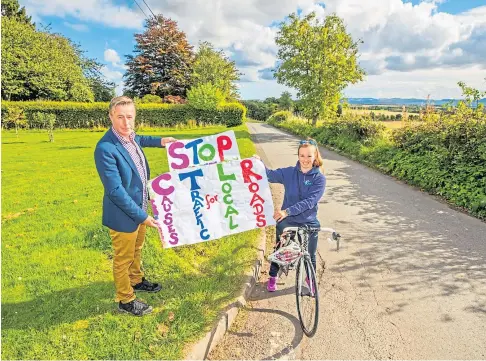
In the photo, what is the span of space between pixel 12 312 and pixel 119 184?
197 centimetres

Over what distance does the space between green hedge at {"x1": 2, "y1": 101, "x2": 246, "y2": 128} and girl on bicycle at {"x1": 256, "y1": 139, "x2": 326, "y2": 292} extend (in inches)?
1277

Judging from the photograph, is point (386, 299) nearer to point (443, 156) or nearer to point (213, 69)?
point (443, 156)

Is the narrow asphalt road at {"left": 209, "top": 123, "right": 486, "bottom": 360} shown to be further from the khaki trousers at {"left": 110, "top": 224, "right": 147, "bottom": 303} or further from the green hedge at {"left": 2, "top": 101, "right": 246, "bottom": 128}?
the green hedge at {"left": 2, "top": 101, "right": 246, "bottom": 128}

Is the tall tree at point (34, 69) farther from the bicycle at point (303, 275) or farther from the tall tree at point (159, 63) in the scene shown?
the bicycle at point (303, 275)

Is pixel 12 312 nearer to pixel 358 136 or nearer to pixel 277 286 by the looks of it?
pixel 277 286

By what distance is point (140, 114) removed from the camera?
34.7m

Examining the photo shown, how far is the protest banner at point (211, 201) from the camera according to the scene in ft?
12.0

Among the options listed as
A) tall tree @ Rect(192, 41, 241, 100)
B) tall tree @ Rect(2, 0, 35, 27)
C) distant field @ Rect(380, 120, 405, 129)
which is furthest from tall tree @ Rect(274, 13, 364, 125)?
tall tree @ Rect(2, 0, 35, 27)

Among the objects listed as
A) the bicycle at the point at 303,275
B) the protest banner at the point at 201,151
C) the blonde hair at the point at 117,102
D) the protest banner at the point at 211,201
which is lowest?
the bicycle at the point at 303,275

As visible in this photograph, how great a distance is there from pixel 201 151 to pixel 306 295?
197 centimetres

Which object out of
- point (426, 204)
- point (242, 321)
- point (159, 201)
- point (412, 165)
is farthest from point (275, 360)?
point (412, 165)

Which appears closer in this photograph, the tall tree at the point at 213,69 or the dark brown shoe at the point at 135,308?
the dark brown shoe at the point at 135,308

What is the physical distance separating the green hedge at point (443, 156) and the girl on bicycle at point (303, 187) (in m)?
5.35

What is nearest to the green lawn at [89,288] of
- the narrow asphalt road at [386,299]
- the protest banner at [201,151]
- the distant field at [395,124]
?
the narrow asphalt road at [386,299]
